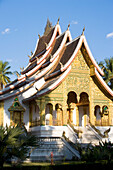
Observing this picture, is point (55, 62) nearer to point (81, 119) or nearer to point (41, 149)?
point (81, 119)

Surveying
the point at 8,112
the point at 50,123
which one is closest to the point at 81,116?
the point at 50,123

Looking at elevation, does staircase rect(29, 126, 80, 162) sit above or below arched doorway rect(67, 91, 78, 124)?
below

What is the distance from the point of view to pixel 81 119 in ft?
71.8

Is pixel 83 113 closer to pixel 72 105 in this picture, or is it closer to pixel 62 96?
pixel 72 105

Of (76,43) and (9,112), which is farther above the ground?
(76,43)

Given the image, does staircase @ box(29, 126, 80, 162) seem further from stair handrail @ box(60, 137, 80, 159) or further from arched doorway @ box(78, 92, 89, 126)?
arched doorway @ box(78, 92, 89, 126)

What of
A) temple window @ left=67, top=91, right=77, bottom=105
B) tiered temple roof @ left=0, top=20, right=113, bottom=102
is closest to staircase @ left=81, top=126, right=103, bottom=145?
temple window @ left=67, top=91, right=77, bottom=105

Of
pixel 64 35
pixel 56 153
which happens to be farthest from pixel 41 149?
pixel 64 35

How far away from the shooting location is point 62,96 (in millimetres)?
19031

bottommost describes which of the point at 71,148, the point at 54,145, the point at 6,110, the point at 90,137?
the point at 71,148

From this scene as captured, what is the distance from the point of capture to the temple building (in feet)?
61.6

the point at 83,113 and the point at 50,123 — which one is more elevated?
the point at 83,113

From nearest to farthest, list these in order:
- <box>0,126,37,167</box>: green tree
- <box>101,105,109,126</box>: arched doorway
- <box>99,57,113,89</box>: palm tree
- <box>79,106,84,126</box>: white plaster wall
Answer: <box>0,126,37,167</box>: green tree < <box>101,105,109,126</box>: arched doorway < <box>79,106,84,126</box>: white plaster wall < <box>99,57,113,89</box>: palm tree

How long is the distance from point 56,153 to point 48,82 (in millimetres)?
6042
